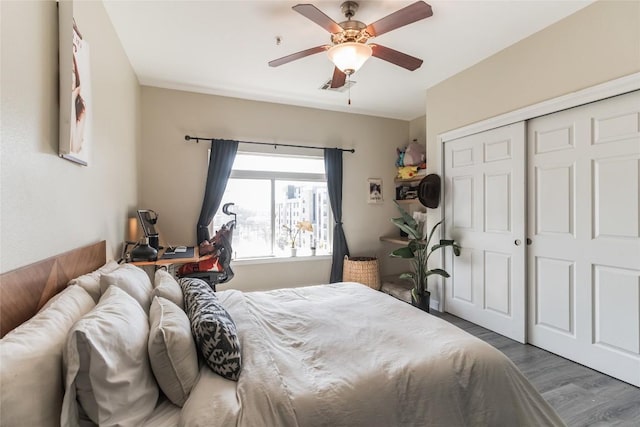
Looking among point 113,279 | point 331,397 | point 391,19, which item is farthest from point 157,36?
point 331,397

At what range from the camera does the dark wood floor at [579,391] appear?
178 centimetres

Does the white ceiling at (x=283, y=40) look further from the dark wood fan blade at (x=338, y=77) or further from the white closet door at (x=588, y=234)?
the white closet door at (x=588, y=234)

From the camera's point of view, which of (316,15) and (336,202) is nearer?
(316,15)

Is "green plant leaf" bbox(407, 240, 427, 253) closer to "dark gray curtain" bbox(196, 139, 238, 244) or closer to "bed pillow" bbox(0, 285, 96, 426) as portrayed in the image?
"dark gray curtain" bbox(196, 139, 238, 244)

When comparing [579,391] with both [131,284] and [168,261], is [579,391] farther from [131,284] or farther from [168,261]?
[168,261]

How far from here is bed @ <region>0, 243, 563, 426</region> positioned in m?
0.83

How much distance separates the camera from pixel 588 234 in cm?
228

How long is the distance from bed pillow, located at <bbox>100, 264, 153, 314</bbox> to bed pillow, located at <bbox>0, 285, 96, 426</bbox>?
413 millimetres

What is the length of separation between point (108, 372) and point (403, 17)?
7.27 ft

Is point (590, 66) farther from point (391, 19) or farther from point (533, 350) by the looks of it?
point (533, 350)

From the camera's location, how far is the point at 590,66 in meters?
2.23

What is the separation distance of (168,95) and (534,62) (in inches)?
151

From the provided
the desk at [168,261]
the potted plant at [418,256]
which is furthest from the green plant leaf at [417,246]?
the desk at [168,261]

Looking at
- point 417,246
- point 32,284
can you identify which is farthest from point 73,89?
point 417,246
